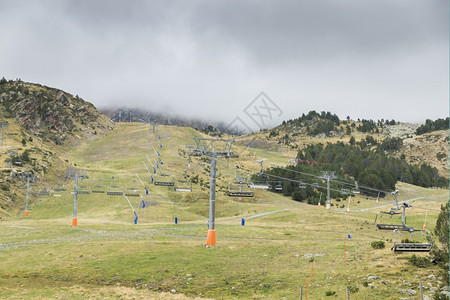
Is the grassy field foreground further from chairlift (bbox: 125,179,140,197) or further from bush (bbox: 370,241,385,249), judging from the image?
chairlift (bbox: 125,179,140,197)

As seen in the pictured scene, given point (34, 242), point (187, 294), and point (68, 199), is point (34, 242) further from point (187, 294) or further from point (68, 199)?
point (68, 199)

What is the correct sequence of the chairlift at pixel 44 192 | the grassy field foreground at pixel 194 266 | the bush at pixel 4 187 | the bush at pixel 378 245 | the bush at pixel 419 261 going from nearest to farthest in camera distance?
the grassy field foreground at pixel 194 266 → the bush at pixel 419 261 → the bush at pixel 378 245 → the chairlift at pixel 44 192 → the bush at pixel 4 187

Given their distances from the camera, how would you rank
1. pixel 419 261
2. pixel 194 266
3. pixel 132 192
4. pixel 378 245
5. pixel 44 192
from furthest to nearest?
1. pixel 132 192
2. pixel 44 192
3. pixel 378 245
4. pixel 194 266
5. pixel 419 261

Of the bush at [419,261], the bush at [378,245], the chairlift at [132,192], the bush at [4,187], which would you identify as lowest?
the chairlift at [132,192]

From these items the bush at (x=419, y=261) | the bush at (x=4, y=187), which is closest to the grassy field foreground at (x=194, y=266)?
the bush at (x=419, y=261)

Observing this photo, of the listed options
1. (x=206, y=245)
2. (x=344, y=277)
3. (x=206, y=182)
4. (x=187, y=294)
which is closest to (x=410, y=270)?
(x=344, y=277)

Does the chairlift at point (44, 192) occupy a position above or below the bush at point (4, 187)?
below

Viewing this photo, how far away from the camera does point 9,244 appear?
52.7m

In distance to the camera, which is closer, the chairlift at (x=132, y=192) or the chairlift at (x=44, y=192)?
the chairlift at (x=44, y=192)

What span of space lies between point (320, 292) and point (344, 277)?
3354mm

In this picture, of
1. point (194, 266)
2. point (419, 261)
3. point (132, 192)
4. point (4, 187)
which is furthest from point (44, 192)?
point (419, 261)

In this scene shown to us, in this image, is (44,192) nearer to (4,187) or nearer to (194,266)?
(4,187)

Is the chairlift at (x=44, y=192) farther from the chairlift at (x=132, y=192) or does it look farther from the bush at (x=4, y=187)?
the chairlift at (x=132, y=192)

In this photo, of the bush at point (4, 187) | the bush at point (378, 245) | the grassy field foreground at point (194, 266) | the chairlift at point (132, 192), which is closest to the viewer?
the grassy field foreground at point (194, 266)
